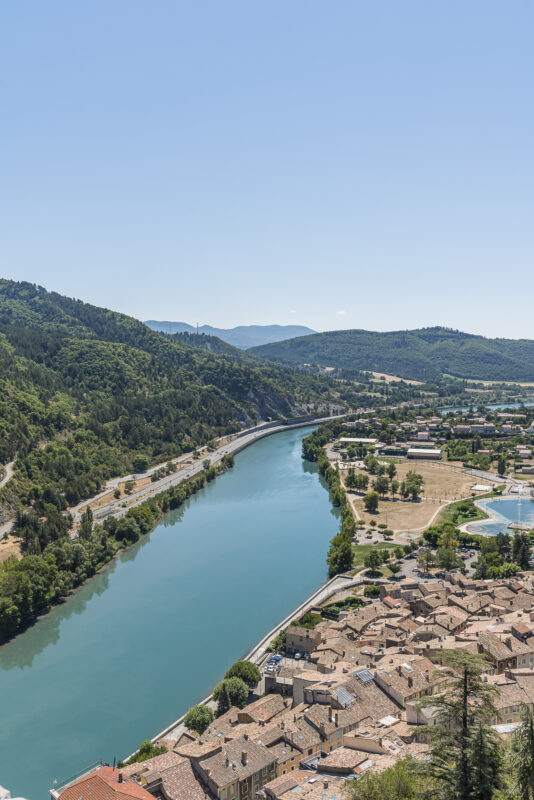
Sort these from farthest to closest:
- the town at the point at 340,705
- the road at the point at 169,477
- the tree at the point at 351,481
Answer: the tree at the point at 351,481 < the road at the point at 169,477 < the town at the point at 340,705

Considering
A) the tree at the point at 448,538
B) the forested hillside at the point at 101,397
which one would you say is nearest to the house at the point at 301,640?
the tree at the point at 448,538

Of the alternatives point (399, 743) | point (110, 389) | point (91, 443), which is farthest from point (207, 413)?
point (399, 743)

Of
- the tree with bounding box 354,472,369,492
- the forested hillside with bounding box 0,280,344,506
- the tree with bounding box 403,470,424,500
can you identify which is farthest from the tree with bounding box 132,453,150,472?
the tree with bounding box 403,470,424,500

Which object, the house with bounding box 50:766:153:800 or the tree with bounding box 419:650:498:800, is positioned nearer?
the tree with bounding box 419:650:498:800

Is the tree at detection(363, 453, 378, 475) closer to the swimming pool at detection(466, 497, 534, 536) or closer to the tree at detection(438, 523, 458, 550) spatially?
the swimming pool at detection(466, 497, 534, 536)

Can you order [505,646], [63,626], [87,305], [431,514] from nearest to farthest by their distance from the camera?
1. [505,646]
2. [63,626]
3. [431,514]
4. [87,305]

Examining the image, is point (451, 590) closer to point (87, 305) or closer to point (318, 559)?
point (318, 559)

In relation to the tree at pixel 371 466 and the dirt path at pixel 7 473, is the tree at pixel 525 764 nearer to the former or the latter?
→ the dirt path at pixel 7 473
